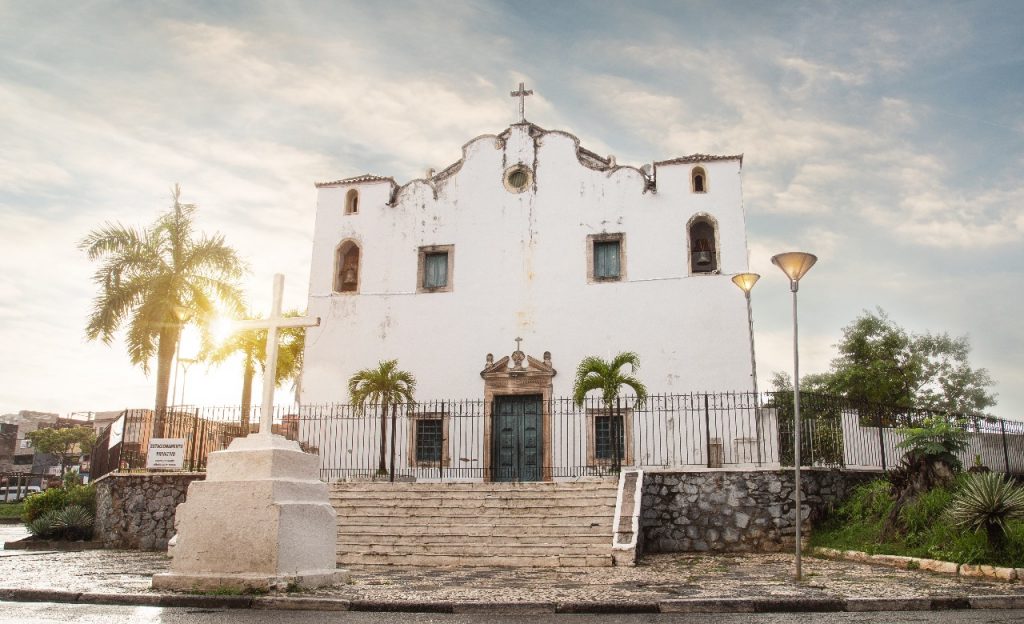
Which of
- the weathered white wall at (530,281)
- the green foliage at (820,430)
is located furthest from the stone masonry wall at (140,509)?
the green foliage at (820,430)

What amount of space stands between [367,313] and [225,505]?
11969 millimetres

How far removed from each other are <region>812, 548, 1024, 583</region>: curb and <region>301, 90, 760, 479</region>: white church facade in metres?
5.40

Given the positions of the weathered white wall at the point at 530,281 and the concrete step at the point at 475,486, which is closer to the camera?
the concrete step at the point at 475,486

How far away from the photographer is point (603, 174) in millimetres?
19406

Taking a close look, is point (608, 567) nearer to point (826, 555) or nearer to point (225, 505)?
point (826, 555)

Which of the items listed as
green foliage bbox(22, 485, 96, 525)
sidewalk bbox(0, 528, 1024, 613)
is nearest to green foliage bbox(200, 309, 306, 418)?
green foliage bbox(22, 485, 96, 525)

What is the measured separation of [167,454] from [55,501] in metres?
2.64

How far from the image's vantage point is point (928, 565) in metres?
9.41

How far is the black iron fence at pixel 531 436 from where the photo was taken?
1616 centimetres

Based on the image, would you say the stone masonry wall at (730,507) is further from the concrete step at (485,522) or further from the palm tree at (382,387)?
the palm tree at (382,387)

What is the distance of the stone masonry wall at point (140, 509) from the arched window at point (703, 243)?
11559 mm

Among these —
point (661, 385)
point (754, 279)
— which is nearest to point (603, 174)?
point (661, 385)

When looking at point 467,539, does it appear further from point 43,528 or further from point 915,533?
point 43,528

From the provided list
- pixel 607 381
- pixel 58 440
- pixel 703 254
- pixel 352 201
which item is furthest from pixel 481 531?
pixel 58 440
